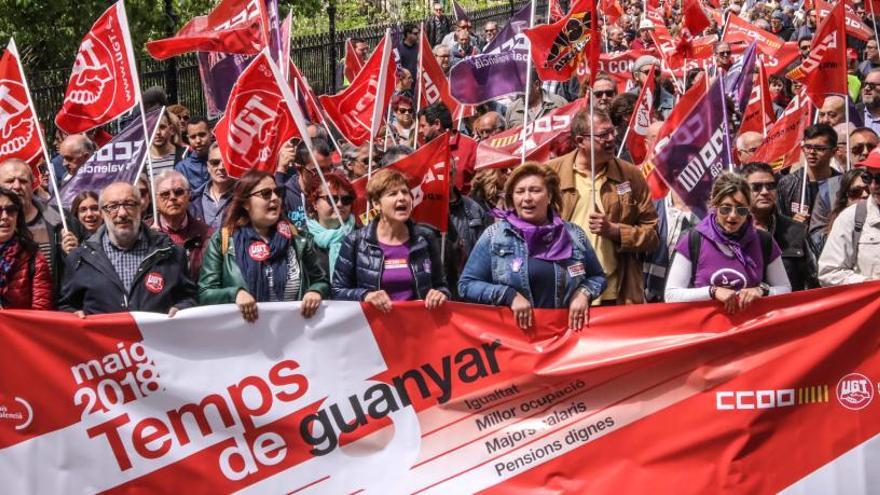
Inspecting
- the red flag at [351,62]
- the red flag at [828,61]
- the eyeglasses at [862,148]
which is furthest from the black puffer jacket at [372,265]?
the red flag at [351,62]

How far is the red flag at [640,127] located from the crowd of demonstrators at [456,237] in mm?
1421

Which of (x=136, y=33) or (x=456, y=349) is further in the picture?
(x=136, y=33)

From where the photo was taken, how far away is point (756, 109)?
12.2m

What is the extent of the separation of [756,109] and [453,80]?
2869 millimetres

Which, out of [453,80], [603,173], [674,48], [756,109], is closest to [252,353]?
[603,173]

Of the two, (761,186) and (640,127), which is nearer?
(761,186)

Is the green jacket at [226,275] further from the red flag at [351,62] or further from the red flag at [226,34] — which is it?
the red flag at [351,62]

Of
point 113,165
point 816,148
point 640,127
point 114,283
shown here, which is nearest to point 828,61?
point 640,127

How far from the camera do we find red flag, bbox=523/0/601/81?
9062mm

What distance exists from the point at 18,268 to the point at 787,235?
4.12 meters

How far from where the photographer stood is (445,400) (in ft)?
22.4

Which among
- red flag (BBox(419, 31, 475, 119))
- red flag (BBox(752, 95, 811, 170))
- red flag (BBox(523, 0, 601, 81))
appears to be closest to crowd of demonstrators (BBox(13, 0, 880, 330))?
red flag (BBox(523, 0, 601, 81))

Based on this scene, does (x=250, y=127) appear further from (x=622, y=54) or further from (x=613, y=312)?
(x=622, y=54)

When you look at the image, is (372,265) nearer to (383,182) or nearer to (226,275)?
(383,182)
